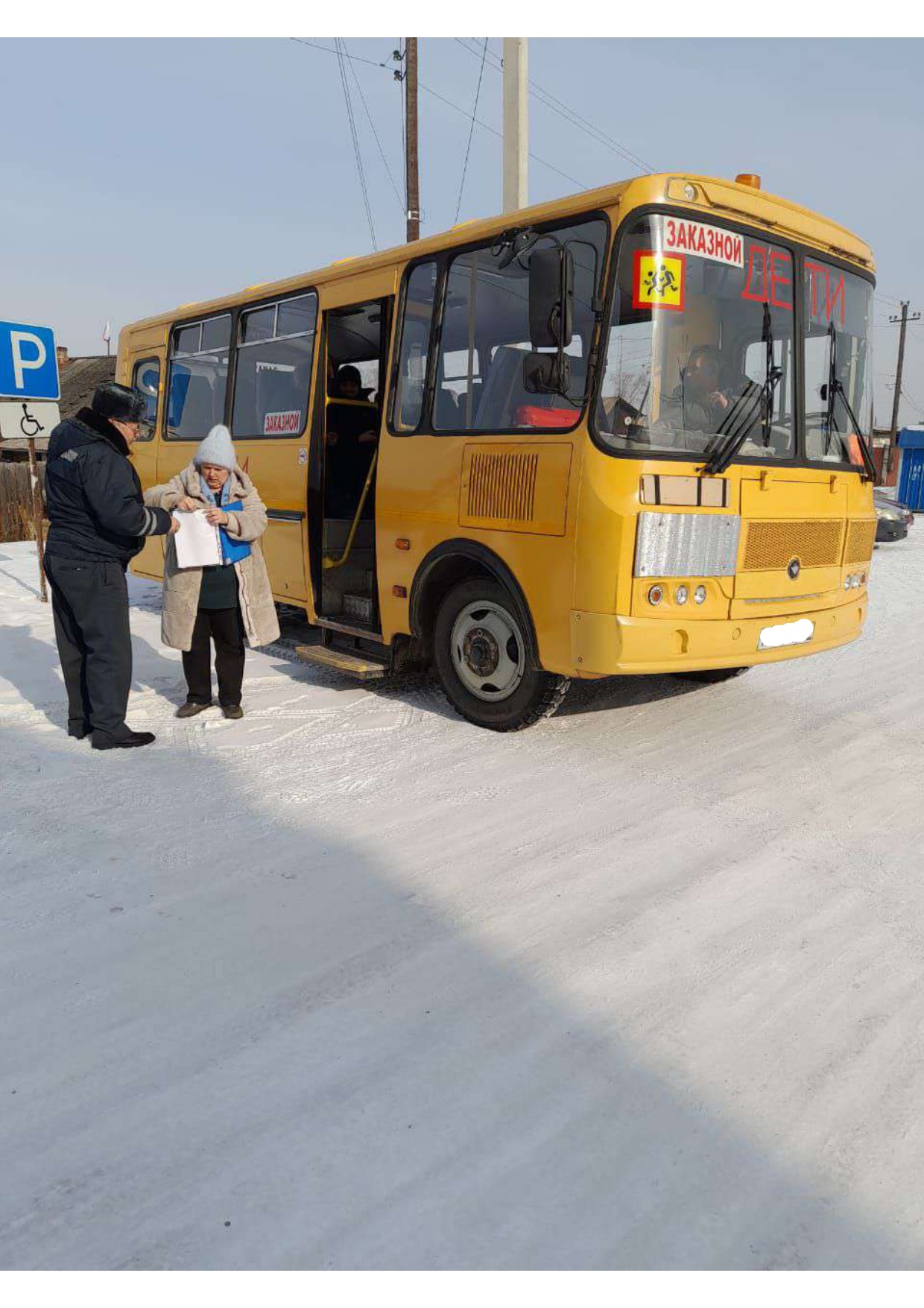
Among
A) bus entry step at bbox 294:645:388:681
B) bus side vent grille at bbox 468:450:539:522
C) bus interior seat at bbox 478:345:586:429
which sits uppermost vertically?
bus interior seat at bbox 478:345:586:429

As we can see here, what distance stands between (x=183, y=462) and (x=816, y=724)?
5817 millimetres

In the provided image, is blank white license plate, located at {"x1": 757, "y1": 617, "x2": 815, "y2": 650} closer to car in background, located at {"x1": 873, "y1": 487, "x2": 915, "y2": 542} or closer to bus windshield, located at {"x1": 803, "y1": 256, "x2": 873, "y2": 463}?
bus windshield, located at {"x1": 803, "y1": 256, "x2": 873, "y2": 463}

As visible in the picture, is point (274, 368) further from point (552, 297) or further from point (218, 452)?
point (552, 297)

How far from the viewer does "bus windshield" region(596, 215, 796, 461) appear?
4453 mm

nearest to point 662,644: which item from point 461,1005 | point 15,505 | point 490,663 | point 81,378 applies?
point 490,663

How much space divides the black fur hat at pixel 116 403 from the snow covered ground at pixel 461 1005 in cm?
181

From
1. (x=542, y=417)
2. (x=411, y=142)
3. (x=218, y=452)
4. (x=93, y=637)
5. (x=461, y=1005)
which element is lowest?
(x=461, y=1005)

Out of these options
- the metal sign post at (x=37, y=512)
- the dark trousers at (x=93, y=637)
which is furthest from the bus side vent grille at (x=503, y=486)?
the metal sign post at (x=37, y=512)

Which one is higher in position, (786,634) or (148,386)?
(148,386)

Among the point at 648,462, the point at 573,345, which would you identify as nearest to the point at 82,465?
the point at 573,345

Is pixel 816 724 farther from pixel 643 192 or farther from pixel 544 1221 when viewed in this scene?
pixel 544 1221

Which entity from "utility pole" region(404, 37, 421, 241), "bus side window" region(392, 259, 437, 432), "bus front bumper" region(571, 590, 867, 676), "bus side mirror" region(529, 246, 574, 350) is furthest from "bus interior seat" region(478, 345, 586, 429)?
"utility pole" region(404, 37, 421, 241)

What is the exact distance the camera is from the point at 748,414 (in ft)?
15.9

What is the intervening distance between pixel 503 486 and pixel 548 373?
2.28ft
